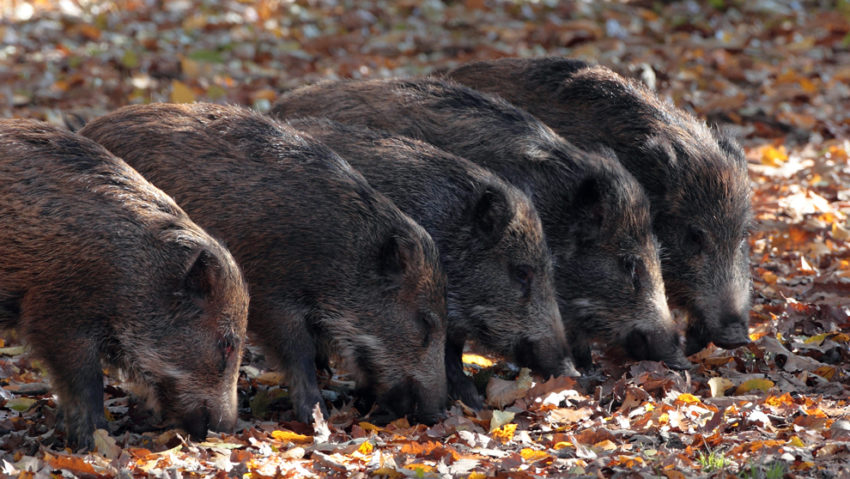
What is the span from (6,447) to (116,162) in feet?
4.76

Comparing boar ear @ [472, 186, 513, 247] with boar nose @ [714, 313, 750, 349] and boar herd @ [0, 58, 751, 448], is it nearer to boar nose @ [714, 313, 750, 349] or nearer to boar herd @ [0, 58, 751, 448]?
boar herd @ [0, 58, 751, 448]

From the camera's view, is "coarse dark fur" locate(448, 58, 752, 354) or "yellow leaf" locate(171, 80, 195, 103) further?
"yellow leaf" locate(171, 80, 195, 103)

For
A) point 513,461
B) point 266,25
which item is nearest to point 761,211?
point 513,461

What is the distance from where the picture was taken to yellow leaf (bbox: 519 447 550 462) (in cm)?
475

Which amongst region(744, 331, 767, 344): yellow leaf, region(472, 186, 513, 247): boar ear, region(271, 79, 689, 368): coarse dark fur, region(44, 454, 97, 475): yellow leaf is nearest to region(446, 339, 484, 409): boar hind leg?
region(472, 186, 513, 247): boar ear

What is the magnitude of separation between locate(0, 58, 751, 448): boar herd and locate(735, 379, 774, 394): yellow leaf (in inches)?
21.5

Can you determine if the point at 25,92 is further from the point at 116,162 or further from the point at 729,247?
the point at 729,247

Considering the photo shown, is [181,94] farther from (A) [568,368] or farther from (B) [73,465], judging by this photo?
(B) [73,465]

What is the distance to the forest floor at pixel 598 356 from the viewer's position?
4.73 m

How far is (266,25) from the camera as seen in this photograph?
13.4 meters

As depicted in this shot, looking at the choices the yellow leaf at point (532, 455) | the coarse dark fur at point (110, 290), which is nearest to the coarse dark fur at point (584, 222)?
the yellow leaf at point (532, 455)

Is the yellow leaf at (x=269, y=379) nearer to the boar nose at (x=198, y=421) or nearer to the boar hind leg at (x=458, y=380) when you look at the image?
the boar hind leg at (x=458, y=380)

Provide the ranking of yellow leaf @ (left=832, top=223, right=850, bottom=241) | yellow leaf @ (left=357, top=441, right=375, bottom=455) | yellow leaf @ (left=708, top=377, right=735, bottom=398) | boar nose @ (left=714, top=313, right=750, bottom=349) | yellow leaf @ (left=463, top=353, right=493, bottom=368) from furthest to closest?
yellow leaf @ (left=832, top=223, right=850, bottom=241), yellow leaf @ (left=463, top=353, right=493, bottom=368), boar nose @ (left=714, top=313, right=750, bottom=349), yellow leaf @ (left=708, top=377, right=735, bottom=398), yellow leaf @ (left=357, top=441, right=375, bottom=455)

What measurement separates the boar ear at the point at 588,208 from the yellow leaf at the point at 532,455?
6.72 feet
